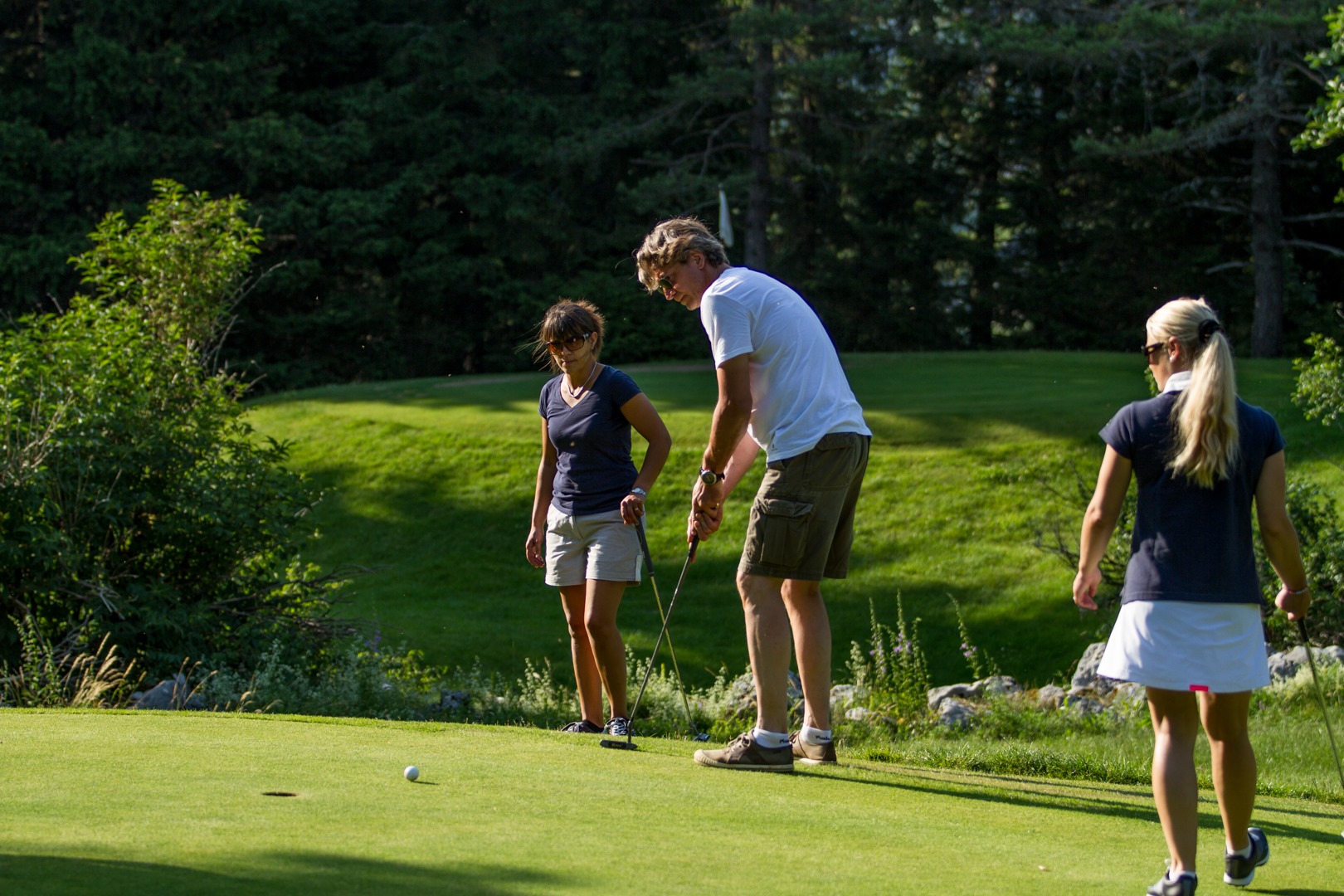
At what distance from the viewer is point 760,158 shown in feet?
104

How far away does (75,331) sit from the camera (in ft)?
31.9

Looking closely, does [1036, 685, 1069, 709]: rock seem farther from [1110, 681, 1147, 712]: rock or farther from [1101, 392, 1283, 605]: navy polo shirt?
[1101, 392, 1283, 605]: navy polo shirt

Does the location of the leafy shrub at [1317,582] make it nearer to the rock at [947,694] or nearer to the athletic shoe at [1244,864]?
the rock at [947,694]

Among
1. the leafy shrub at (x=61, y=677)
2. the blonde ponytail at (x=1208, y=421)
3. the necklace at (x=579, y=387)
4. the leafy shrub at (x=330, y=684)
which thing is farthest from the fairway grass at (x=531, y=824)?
the leafy shrub at (x=330, y=684)

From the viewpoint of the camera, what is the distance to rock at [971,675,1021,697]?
9.45 meters

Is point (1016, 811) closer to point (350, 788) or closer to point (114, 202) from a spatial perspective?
point (350, 788)

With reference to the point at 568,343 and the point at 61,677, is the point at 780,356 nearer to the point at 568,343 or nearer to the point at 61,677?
the point at 568,343

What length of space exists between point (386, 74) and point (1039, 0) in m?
15.3

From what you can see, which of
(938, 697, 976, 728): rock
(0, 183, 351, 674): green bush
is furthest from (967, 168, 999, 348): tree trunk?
(938, 697, 976, 728): rock

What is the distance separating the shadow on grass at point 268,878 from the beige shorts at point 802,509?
2050mm

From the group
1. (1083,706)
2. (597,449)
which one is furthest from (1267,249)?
(597,449)

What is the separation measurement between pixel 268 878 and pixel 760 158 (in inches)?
1174

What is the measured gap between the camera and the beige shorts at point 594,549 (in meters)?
6.22

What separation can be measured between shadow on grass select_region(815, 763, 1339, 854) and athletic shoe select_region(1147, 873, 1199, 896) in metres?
1.07
